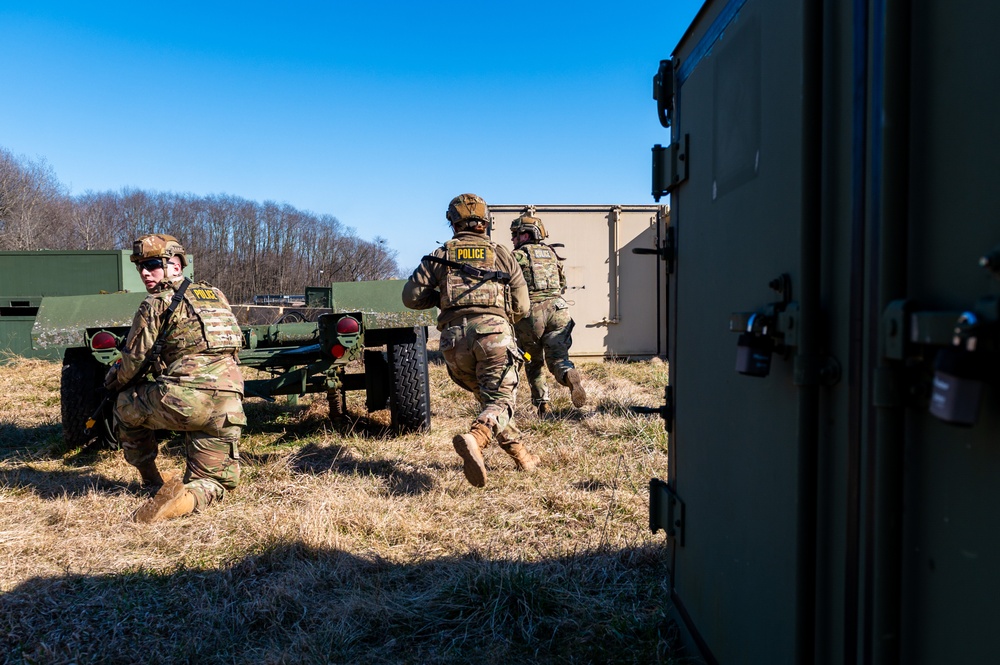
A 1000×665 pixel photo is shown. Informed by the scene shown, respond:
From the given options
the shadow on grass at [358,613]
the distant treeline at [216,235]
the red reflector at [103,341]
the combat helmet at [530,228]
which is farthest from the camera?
the distant treeline at [216,235]

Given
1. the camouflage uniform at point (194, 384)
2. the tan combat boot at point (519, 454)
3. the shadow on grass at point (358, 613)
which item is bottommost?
the shadow on grass at point (358, 613)

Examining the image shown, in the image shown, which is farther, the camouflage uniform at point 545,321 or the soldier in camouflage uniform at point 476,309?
the camouflage uniform at point 545,321

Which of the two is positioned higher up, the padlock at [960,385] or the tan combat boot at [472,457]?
the padlock at [960,385]

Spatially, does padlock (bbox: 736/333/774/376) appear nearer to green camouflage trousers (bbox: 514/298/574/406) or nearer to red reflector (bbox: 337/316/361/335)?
red reflector (bbox: 337/316/361/335)

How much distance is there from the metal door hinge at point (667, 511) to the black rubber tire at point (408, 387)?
10.5ft

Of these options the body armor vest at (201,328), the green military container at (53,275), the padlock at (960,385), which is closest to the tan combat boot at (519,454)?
the body armor vest at (201,328)

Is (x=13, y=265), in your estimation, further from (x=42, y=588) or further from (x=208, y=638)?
(x=208, y=638)

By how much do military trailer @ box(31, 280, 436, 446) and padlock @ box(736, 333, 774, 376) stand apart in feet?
13.2

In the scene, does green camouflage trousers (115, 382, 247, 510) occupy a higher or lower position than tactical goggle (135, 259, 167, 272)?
lower

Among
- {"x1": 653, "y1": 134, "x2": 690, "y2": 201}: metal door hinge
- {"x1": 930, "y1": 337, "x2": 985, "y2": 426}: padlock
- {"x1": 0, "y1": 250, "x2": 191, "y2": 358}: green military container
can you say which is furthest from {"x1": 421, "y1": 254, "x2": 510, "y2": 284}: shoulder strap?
{"x1": 0, "y1": 250, "x2": 191, "y2": 358}: green military container

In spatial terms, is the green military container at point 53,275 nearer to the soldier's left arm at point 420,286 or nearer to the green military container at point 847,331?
the soldier's left arm at point 420,286

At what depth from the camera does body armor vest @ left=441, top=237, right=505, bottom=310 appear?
4.55 metres

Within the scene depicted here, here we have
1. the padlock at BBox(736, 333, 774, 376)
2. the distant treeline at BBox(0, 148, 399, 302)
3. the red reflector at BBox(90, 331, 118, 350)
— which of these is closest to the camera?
the padlock at BBox(736, 333, 774, 376)

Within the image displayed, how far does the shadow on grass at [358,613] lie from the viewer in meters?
2.52
